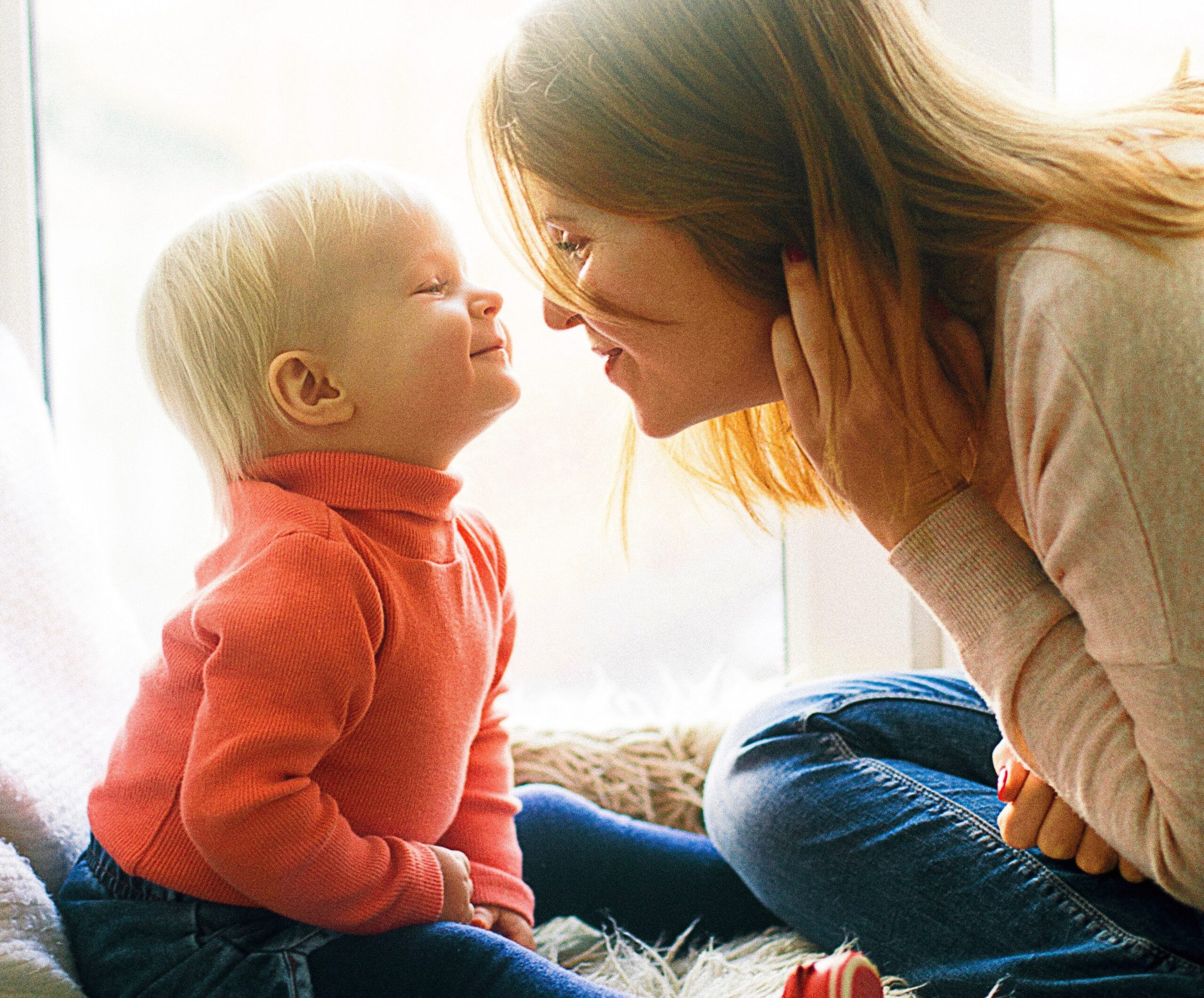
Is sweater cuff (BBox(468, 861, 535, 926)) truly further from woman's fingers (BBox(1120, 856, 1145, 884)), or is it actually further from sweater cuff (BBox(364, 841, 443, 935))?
woman's fingers (BBox(1120, 856, 1145, 884))

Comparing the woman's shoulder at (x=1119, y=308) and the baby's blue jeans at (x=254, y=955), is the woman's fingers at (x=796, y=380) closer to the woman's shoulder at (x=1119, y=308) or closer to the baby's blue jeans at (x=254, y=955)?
the woman's shoulder at (x=1119, y=308)

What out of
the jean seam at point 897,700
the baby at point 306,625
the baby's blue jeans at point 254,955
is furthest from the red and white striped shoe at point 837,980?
the jean seam at point 897,700

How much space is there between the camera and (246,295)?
88cm

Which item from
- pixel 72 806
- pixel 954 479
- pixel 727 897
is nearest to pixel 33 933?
pixel 72 806

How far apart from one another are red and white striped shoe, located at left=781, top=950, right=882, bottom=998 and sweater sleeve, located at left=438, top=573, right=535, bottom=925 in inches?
12.3

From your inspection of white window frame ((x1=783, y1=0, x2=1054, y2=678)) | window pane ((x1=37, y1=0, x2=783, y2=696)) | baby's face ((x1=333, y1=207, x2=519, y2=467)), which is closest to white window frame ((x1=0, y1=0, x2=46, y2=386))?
window pane ((x1=37, y1=0, x2=783, y2=696))

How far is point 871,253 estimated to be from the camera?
81cm

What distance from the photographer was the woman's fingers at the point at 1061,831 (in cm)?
87

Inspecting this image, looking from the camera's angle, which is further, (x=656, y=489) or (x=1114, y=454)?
(x=656, y=489)

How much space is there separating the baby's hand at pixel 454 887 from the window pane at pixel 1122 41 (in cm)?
111

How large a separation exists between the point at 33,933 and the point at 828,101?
805 mm

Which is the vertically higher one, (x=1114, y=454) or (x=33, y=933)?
(x=1114, y=454)

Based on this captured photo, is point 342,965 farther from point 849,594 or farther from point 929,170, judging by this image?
point 849,594

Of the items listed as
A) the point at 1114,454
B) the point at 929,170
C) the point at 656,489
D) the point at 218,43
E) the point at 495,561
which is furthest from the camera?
the point at 656,489
